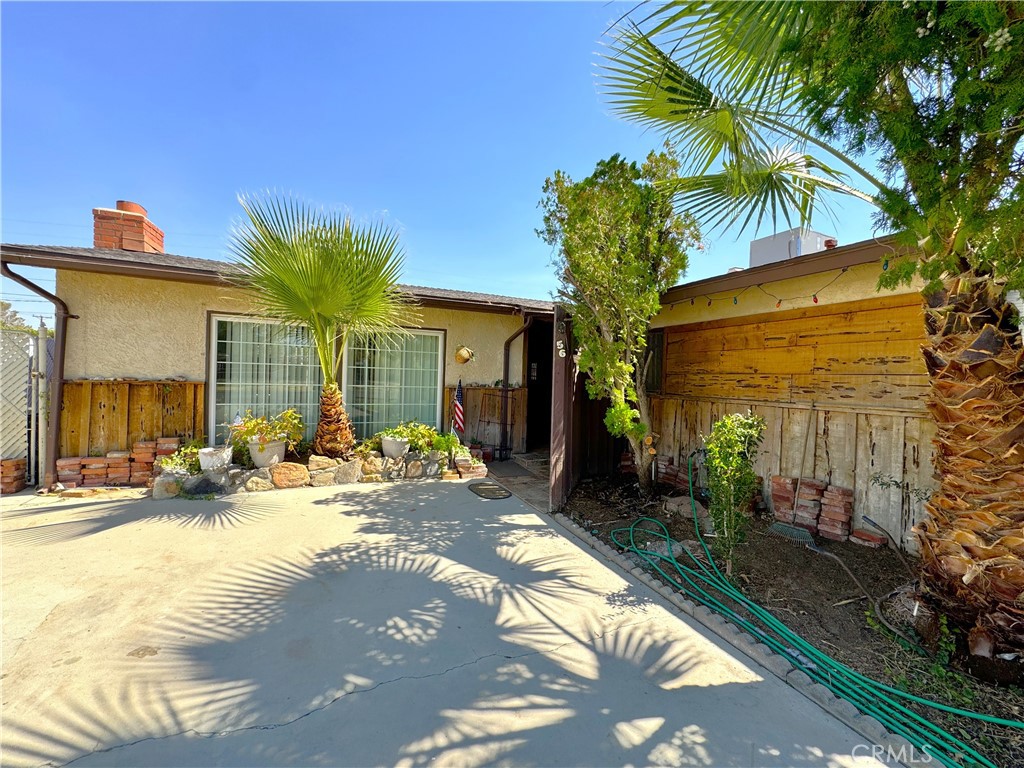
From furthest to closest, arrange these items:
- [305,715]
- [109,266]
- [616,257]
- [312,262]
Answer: [109,266]
[312,262]
[616,257]
[305,715]

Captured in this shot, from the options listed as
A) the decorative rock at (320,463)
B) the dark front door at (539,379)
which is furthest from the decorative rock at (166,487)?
the dark front door at (539,379)

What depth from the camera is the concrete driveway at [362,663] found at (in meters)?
1.91

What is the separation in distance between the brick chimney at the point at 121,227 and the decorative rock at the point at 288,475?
4821 mm

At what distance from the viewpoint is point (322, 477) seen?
6469mm

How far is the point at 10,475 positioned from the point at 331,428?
13.4 feet

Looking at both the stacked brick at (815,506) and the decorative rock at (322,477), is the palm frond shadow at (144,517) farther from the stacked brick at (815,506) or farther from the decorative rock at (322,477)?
the stacked brick at (815,506)

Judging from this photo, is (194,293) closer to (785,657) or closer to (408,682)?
(408,682)

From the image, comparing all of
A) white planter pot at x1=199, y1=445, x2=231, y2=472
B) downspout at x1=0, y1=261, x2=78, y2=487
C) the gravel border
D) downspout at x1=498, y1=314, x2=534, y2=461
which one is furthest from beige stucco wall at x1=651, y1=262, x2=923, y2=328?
downspout at x1=0, y1=261, x2=78, y2=487

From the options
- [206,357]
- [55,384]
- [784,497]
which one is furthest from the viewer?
[206,357]

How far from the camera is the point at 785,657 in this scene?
2650mm

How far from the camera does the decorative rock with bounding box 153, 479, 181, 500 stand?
5.61m

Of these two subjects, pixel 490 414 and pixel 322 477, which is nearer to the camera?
pixel 322 477

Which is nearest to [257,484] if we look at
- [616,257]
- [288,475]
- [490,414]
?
[288,475]

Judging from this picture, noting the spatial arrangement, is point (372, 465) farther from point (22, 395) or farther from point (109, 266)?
point (22, 395)
